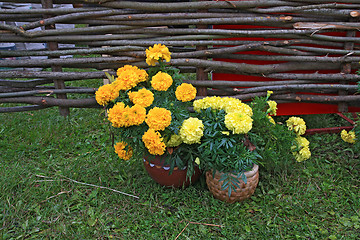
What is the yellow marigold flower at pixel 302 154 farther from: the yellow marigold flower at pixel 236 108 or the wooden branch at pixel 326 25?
the wooden branch at pixel 326 25

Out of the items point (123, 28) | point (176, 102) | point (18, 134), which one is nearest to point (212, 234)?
point (176, 102)

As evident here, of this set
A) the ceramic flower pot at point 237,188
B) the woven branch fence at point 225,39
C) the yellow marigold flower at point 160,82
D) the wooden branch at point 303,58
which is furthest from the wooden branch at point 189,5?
the ceramic flower pot at point 237,188

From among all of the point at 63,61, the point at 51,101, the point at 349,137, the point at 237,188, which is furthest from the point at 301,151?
the point at 51,101

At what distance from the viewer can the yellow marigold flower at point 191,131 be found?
1623 millimetres

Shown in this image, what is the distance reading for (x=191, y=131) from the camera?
1.62m

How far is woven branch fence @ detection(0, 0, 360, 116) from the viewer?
2336mm

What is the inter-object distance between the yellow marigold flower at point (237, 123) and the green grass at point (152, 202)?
521 mm

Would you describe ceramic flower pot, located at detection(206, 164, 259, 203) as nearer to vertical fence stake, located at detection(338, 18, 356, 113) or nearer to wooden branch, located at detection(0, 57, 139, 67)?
wooden branch, located at detection(0, 57, 139, 67)

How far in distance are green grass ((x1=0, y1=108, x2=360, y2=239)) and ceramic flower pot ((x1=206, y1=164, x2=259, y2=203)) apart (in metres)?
0.05

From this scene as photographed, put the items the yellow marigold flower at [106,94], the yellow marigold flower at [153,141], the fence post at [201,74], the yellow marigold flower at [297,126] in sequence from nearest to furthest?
the yellow marigold flower at [153,141], the yellow marigold flower at [106,94], the yellow marigold flower at [297,126], the fence post at [201,74]

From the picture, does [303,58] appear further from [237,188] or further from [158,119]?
[158,119]

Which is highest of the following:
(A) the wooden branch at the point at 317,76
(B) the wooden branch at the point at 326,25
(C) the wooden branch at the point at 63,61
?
(B) the wooden branch at the point at 326,25

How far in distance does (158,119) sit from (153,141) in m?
0.12

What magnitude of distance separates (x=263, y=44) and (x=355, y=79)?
0.87 meters
